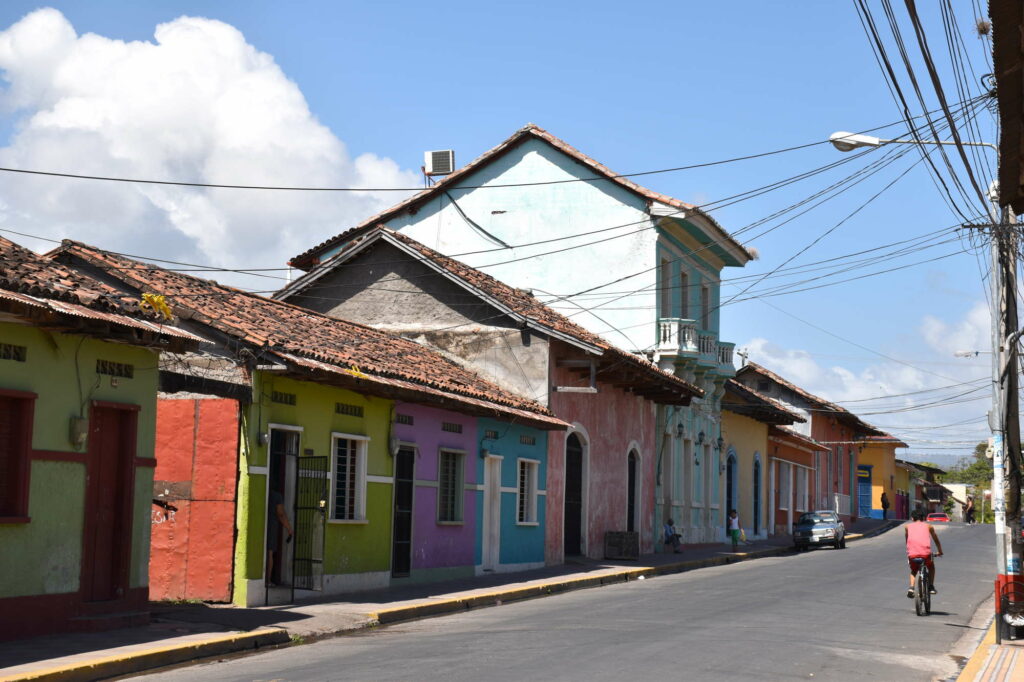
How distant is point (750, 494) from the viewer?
4547 centimetres

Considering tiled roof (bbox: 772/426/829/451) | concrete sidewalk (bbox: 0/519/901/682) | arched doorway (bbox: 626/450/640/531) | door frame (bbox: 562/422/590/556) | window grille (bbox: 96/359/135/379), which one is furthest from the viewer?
tiled roof (bbox: 772/426/829/451)

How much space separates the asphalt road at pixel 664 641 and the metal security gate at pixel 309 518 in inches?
88.4

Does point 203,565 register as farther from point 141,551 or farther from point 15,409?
point 15,409

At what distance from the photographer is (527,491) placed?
1025 inches

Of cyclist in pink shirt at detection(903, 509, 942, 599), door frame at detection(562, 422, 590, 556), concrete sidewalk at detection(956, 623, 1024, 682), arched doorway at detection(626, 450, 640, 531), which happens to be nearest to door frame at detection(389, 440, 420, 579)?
cyclist in pink shirt at detection(903, 509, 942, 599)

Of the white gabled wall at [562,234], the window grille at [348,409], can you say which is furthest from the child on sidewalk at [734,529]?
the window grille at [348,409]

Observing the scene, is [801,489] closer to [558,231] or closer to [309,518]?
[558,231]

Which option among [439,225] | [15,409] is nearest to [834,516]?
[439,225]

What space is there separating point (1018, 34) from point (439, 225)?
1055 inches

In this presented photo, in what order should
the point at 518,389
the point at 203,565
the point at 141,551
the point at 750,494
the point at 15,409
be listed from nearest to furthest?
the point at 15,409 → the point at 141,551 → the point at 203,565 → the point at 518,389 → the point at 750,494

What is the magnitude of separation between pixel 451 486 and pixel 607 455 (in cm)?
831

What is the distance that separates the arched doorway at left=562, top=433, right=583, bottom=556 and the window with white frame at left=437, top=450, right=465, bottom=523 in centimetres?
574

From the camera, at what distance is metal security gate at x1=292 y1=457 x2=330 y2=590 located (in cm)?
1759

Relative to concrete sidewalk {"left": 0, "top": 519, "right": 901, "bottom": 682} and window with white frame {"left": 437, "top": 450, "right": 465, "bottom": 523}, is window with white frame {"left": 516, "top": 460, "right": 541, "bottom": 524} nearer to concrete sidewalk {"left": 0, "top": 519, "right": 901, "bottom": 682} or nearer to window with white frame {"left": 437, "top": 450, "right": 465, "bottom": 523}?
concrete sidewalk {"left": 0, "top": 519, "right": 901, "bottom": 682}
